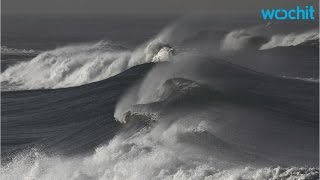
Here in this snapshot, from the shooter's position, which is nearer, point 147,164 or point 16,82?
point 147,164

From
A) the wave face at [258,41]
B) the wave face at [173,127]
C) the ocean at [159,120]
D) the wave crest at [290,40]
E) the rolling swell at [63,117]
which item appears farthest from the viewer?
the wave crest at [290,40]

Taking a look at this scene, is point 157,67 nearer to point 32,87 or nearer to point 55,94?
point 55,94

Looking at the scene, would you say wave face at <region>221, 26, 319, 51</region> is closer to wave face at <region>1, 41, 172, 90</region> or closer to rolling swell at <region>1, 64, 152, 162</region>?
wave face at <region>1, 41, 172, 90</region>

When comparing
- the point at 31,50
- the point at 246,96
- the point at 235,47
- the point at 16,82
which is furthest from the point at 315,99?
the point at 31,50

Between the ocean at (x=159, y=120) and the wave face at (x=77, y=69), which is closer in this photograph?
the ocean at (x=159, y=120)

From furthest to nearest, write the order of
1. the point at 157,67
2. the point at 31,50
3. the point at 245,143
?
the point at 31,50
the point at 157,67
the point at 245,143

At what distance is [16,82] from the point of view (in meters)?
36.2

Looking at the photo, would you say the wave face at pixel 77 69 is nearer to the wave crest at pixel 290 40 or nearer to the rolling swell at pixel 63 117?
the rolling swell at pixel 63 117

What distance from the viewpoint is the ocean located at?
573 inches

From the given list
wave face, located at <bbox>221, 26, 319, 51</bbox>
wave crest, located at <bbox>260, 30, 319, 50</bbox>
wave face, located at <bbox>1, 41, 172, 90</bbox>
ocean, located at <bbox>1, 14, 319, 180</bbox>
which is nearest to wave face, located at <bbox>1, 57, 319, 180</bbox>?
ocean, located at <bbox>1, 14, 319, 180</bbox>

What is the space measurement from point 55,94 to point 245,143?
15.5 m

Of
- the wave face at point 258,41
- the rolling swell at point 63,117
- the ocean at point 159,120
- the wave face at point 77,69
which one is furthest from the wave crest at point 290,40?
the rolling swell at point 63,117

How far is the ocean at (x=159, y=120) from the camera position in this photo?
14555 mm

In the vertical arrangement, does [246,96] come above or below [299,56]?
above
